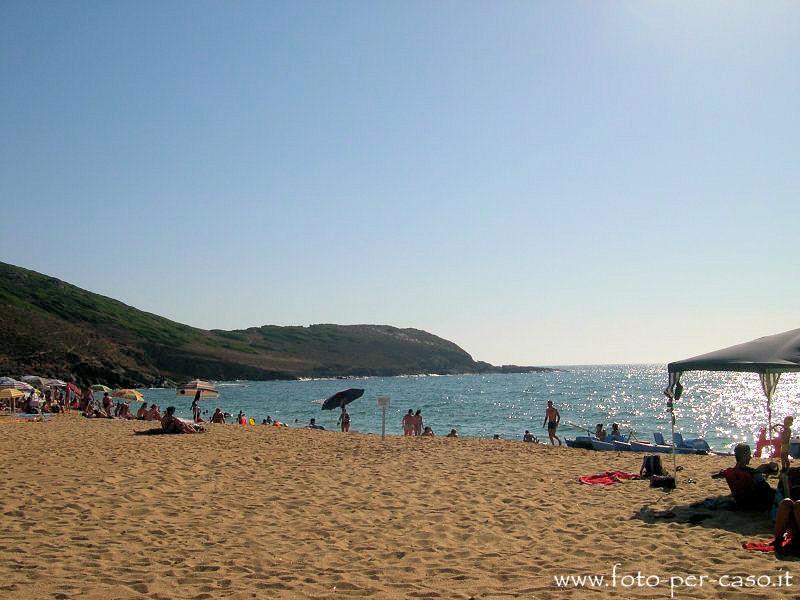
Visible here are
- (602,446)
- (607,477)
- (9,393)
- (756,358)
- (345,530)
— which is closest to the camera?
(345,530)

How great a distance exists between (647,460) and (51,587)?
962 centimetres

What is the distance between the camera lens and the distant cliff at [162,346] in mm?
82938

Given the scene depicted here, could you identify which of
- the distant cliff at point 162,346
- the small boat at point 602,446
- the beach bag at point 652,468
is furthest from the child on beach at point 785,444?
the distant cliff at point 162,346

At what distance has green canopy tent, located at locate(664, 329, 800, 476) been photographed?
8.01 m

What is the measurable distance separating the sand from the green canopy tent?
1.99 metres

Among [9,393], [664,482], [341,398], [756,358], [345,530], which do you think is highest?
[756,358]

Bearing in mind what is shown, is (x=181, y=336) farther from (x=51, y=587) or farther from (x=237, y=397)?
(x=51, y=587)

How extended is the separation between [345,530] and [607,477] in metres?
5.70

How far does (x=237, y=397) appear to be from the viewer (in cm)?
7494

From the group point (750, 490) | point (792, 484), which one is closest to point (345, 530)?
point (750, 490)

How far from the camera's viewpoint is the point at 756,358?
27.4ft

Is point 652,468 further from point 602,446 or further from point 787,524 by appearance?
point 602,446

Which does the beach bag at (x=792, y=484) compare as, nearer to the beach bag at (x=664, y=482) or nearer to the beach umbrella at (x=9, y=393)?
the beach bag at (x=664, y=482)

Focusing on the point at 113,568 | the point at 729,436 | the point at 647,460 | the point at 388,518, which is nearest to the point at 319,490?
the point at 388,518
